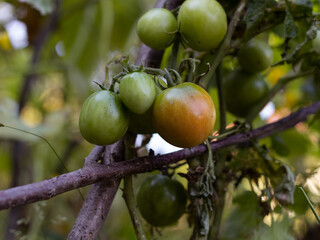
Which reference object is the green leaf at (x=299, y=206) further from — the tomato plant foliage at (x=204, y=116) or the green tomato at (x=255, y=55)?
the green tomato at (x=255, y=55)

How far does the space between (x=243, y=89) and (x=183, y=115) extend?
356 millimetres

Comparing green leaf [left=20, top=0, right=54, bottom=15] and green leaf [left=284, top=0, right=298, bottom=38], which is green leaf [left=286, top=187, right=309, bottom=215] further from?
green leaf [left=20, top=0, right=54, bottom=15]

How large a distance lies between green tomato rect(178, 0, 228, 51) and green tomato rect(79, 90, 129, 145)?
0.18 metres

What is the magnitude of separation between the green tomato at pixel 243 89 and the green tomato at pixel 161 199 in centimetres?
27

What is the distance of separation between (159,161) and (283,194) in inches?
10.4

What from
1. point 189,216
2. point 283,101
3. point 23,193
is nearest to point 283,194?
point 189,216

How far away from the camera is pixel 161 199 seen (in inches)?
24.7

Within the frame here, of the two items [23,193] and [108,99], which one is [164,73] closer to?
[108,99]

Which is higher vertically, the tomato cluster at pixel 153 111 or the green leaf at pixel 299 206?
the tomato cluster at pixel 153 111

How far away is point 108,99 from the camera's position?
1.55 ft

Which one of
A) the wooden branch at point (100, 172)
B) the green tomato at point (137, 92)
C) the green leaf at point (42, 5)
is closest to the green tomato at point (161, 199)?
the wooden branch at point (100, 172)

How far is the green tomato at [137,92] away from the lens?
449 mm

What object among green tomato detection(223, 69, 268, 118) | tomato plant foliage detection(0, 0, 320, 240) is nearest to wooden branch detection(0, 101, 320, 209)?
tomato plant foliage detection(0, 0, 320, 240)

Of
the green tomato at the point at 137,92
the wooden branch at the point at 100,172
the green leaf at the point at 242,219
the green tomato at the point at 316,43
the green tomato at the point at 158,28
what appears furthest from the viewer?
the green leaf at the point at 242,219
